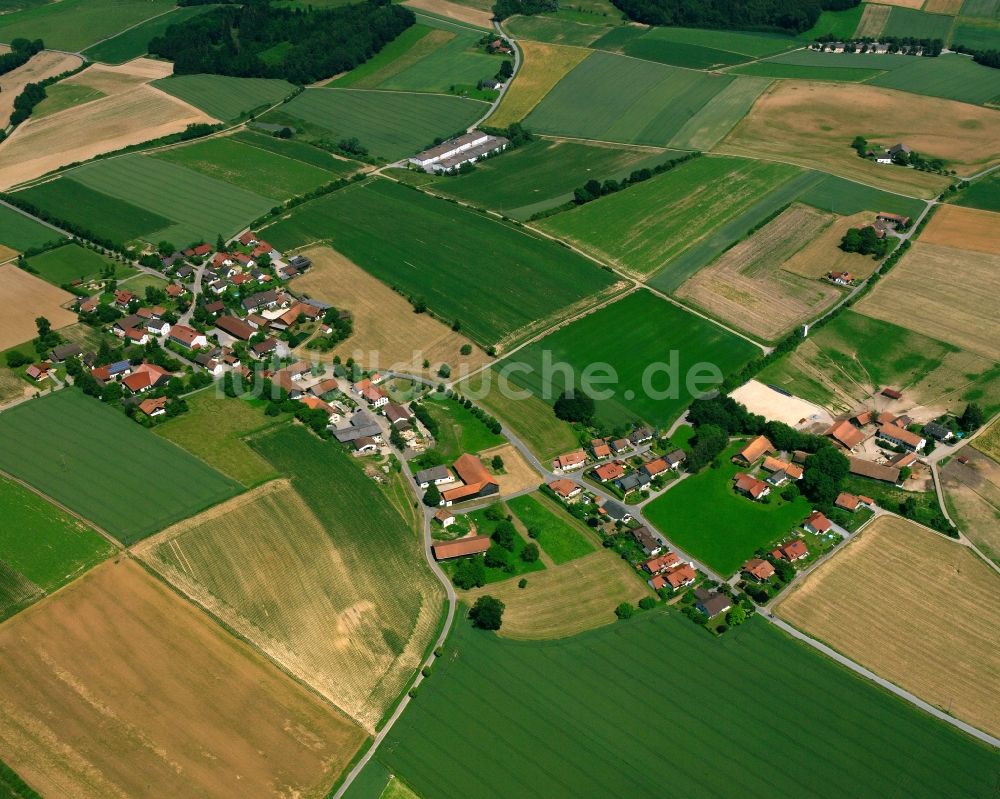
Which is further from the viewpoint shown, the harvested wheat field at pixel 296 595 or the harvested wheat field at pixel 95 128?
the harvested wheat field at pixel 95 128

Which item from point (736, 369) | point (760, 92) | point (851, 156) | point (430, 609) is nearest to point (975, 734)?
point (430, 609)

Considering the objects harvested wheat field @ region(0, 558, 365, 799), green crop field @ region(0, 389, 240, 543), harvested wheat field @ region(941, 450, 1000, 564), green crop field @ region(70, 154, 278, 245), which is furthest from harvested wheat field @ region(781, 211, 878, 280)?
harvested wheat field @ region(0, 558, 365, 799)

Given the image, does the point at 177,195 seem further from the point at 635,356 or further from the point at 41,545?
the point at 635,356

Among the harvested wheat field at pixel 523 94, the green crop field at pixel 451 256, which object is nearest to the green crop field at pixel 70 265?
the green crop field at pixel 451 256

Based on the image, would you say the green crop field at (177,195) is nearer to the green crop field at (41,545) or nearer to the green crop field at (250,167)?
the green crop field at (250,167)

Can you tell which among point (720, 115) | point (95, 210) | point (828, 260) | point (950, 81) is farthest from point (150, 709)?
point (950, 81)

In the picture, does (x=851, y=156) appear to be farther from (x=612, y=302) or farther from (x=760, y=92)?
(x=612, y=302)
